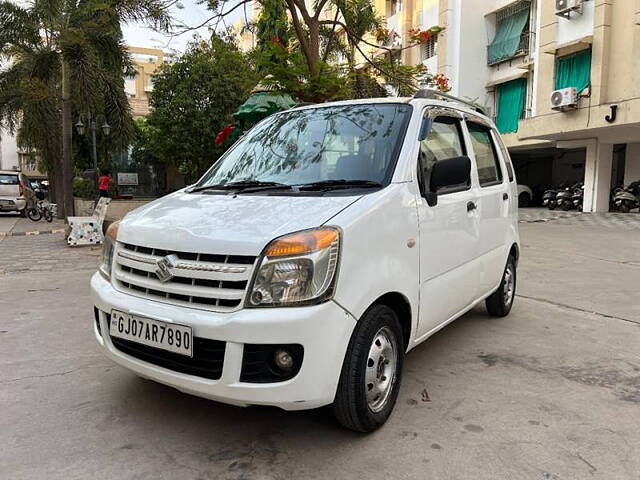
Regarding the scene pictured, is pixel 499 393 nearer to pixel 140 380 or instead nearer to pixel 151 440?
pixel 151 440

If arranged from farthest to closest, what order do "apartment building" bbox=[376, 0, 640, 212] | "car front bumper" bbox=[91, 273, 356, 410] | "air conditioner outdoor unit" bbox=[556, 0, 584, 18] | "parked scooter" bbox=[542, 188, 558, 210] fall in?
"parked scooter" bbox=[542, 188, 558, 210] < "air conditioner outdoor unit" bbox=[556, 0, 584, 18] < "apartment building" bbox=[376, 0, 640, 212] < "car front bumper" bbox=[91, 273, 356, 410]

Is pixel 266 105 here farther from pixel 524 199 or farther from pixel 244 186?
pixel 524 199

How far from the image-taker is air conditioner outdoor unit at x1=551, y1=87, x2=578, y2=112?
17547mm

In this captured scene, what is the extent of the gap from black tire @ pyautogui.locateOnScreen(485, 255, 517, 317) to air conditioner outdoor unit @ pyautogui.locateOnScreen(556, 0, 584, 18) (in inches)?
631

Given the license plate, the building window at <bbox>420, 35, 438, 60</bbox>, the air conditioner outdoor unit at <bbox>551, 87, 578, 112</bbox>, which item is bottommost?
the license plate

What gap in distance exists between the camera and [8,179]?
21234 mm

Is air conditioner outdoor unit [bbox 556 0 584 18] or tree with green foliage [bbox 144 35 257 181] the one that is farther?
tree with green foliage [bbox 144 35 257 181]

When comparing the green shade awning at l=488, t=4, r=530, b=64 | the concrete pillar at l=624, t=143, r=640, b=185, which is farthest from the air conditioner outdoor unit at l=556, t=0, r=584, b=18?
the concrete pillar at l=624, t=143, r=640, b=185

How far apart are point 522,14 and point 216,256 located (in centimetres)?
2465

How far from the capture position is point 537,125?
19.4 metres

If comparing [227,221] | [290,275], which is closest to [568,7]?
[227,221]

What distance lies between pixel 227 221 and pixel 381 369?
1145 mm

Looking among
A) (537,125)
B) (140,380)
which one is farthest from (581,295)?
(537,125)

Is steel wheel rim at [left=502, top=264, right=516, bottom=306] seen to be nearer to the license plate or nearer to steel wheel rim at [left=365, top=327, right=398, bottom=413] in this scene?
steel wheel rim at [left=365, top=327, right=398, bottom=413]
